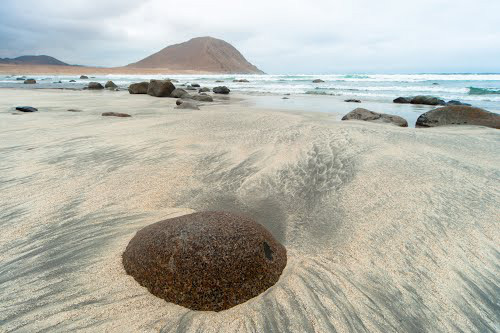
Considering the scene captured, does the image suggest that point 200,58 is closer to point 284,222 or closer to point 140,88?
point 140,88

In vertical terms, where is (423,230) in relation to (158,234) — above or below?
below

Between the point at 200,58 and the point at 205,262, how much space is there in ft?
352

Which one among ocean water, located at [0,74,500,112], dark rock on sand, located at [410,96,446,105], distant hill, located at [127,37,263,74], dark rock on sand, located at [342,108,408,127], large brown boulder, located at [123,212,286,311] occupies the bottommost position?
ocean water, located at [0,74,500,112]

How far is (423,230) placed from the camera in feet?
6.79

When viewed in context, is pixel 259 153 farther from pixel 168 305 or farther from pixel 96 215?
pixel 168 305

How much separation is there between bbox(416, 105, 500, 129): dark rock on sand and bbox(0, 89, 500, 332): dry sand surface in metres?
2.15

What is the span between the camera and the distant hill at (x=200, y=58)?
322 feet

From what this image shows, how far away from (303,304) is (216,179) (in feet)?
5.64

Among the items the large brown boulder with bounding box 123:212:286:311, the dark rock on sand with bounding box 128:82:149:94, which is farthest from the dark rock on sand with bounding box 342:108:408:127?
the dark rock on sand with bounding box 128:82:149:94

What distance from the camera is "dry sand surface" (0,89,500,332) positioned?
1407 mm

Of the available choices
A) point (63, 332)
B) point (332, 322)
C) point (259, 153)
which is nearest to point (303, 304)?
point (332, 322)

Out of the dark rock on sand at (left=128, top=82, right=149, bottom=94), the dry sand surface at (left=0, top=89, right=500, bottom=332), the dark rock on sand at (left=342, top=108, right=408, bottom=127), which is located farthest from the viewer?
the dark rock on sand at (left=128, top=82, right=149, bottom=94)

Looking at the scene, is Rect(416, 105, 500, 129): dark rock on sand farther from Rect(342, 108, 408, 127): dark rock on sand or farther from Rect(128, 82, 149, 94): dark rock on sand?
Rect(128, 82, 149, 94): dark rock on sand

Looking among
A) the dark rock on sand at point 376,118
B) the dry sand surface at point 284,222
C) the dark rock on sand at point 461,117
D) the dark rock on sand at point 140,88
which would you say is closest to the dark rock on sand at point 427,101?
the dark rock on sand at point 461,117
